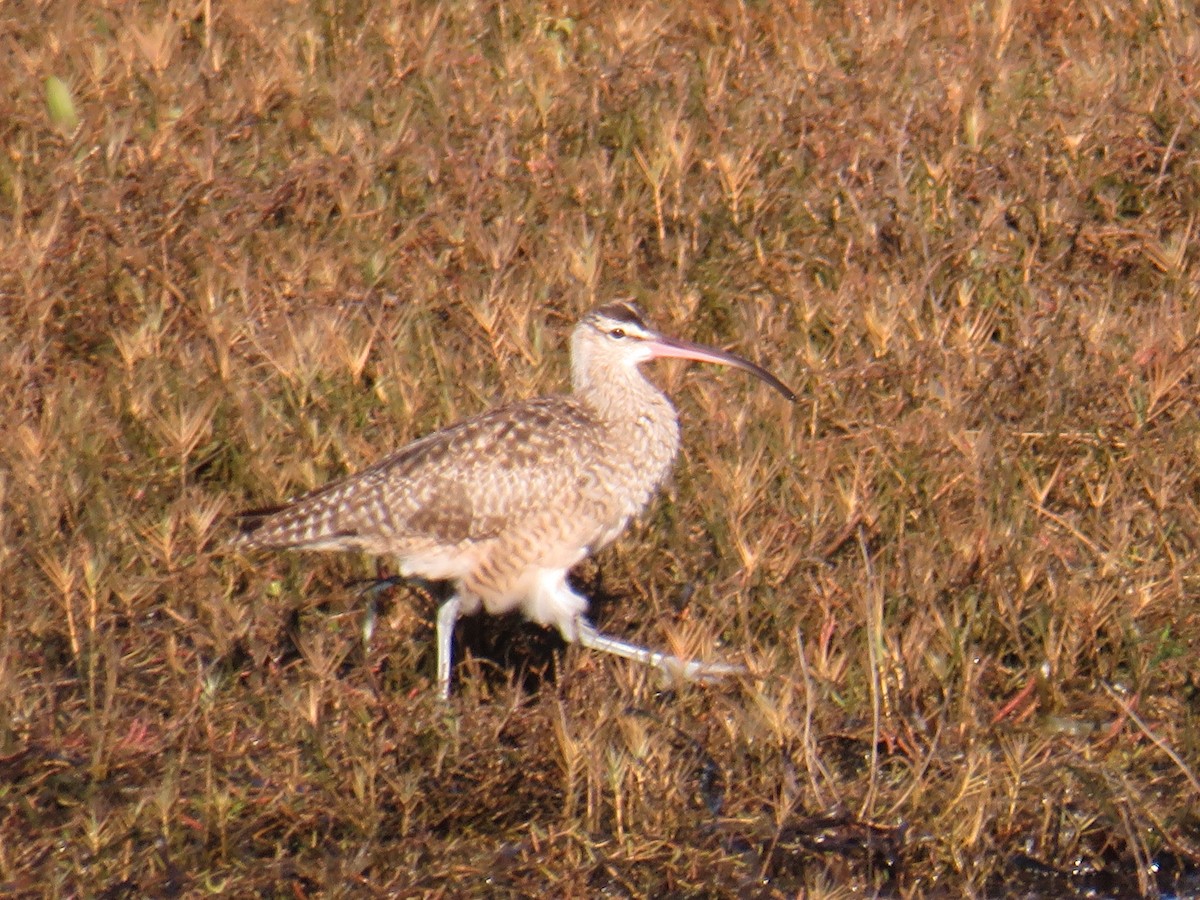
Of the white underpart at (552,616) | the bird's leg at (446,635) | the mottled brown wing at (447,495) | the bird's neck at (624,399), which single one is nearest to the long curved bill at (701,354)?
the bird's neck at (624,399)

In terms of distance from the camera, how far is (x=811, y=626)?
6516 mm

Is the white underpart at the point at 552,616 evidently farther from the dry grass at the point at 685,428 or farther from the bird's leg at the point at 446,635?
the dry grass at the point at 685,428

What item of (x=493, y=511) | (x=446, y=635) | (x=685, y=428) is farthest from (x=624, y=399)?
(x=446, y=635)

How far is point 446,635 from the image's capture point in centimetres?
638

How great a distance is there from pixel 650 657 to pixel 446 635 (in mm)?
664

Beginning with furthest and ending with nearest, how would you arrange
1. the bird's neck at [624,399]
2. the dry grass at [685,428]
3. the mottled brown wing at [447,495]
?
the bird's neck at [624,399] < the mottled brown wing at [447,495] < the dry grass at [685,428]

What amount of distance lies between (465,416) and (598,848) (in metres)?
2.35

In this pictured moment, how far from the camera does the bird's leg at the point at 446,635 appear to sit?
626 centimetres

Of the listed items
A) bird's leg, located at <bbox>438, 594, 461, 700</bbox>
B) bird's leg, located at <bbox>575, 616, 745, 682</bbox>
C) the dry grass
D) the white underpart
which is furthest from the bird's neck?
bird's leg, located at <bbox>438, 594, 461, 700</bbox>

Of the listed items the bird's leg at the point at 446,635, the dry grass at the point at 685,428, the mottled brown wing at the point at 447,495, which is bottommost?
the bird's leg at the point at 446,635

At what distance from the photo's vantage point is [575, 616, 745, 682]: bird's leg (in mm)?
5926

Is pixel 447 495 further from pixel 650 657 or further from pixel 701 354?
pixel 701 354

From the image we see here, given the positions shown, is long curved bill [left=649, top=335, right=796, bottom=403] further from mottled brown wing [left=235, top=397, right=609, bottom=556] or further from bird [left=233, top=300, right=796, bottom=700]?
mottled brown wing [left=235, top=397, right=609, bottom=556]

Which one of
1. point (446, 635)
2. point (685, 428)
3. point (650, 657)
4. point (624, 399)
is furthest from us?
point (685, 428)
